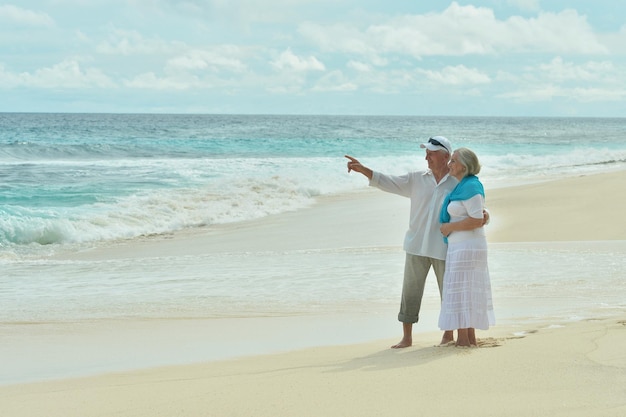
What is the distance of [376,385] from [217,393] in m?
0.92

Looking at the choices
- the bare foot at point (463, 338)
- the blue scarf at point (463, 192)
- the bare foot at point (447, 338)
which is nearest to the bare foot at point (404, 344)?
the bare foot at point (447, 338)

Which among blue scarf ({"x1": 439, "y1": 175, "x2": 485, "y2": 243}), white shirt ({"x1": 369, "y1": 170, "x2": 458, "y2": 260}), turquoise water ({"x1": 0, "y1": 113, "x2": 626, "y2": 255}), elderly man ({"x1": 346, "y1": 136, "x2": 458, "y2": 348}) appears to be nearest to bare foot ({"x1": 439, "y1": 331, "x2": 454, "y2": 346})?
elderly man ({"x1": 346, "y1": 136, "x2": 458, "y2": 348})

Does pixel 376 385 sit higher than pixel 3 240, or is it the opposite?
pixel 376 385

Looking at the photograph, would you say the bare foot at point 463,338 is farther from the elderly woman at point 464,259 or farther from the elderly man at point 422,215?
the elderly man at point 422,215

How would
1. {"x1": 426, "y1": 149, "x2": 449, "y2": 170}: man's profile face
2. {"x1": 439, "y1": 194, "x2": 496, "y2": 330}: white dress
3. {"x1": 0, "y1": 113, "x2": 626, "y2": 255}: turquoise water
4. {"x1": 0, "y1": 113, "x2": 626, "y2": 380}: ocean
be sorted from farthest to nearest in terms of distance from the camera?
{"x1": 0, "y1": 113, "x2": 626, "y2": 255}: turquoise water
{"x1": 0, "y1": 113, "x2": 626, "y2": 380}: ocean
{"x1": 426, "y1": 149, "x2": 449, "y2": 170}: man's profile face
{"x1": 439, "y1": 194, "x2": 496, "y2": 330}: white dress

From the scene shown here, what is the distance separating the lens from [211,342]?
6.55 metres

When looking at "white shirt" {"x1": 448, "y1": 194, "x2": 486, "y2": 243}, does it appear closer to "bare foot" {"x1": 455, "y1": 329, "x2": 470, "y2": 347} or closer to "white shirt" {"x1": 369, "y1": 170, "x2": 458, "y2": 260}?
"white shirt" {"x1": 369, "y1": 170, "x2": 458, "y2": 260}

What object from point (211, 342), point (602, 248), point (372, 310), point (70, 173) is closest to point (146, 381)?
point (211, 342)

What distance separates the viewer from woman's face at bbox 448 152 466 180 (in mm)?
5345

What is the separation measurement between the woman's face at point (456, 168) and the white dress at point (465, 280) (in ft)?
0.60

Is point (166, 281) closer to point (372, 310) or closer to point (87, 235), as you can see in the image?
point (372, 310)

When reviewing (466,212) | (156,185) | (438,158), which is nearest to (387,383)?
(466,212)

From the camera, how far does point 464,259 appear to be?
543 centimetres

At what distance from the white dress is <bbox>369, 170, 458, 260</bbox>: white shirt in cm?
22
